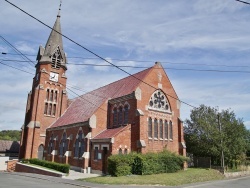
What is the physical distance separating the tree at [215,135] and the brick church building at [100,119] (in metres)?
3.94

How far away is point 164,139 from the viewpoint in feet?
98.7

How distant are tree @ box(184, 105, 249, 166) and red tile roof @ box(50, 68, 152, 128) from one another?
10.9 m

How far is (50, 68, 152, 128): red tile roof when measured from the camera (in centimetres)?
3222

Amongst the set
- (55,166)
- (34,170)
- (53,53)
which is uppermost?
(53,53)

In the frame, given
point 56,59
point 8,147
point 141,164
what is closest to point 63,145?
point 141,164

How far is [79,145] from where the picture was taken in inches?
1244

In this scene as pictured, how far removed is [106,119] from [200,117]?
46.6ft

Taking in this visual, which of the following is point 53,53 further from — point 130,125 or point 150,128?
point 150,128

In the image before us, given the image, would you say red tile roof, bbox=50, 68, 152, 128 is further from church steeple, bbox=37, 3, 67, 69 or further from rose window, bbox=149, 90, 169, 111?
church steeple, bbox=37, 3, 67, 69

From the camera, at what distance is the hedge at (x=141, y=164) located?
22.3 meters

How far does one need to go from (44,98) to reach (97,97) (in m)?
10.3

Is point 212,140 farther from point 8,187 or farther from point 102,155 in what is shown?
point 8,187

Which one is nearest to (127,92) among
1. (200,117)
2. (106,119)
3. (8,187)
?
(106,119)

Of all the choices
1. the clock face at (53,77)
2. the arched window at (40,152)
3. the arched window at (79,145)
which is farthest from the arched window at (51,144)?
the clock face at (53,77)
